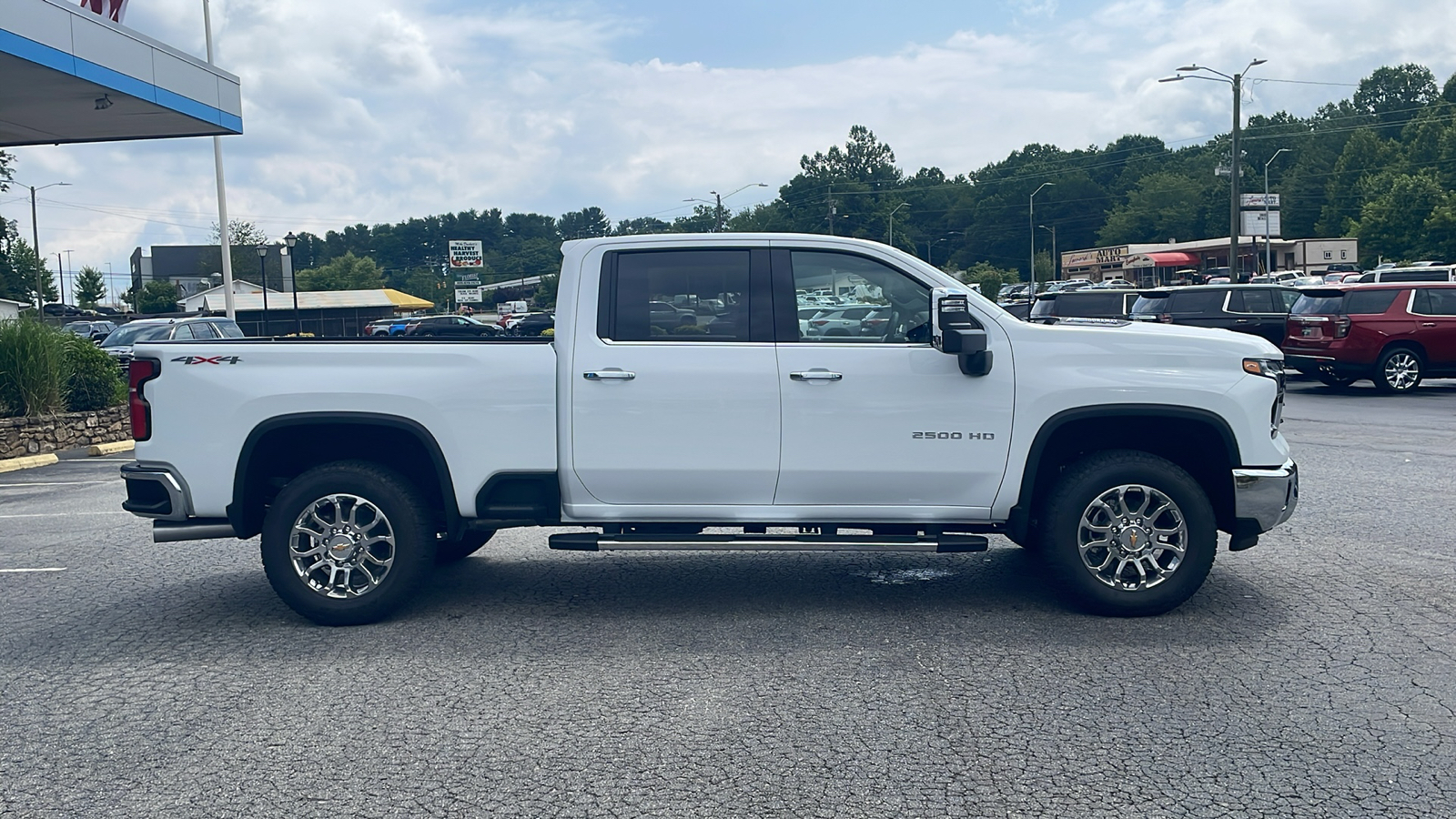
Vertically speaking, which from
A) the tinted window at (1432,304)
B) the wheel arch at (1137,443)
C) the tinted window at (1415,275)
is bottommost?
the wheel arch at (1137,443)

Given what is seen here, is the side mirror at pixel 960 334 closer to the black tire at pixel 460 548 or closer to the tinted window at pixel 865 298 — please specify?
the tinted window at pixel 865 298

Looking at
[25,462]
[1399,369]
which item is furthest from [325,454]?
[1399,369]

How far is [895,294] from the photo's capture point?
6.29 meters

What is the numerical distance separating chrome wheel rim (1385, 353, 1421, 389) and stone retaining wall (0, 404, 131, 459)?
59.6ft

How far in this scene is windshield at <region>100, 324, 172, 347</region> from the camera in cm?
2722

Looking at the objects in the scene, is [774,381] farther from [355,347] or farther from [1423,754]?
[1423,754]

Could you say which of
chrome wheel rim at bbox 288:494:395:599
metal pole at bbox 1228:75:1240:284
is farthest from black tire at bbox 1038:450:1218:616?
metal pole at bbox 1228:75:1240:284

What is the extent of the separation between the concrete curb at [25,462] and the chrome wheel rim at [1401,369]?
63.2 feet

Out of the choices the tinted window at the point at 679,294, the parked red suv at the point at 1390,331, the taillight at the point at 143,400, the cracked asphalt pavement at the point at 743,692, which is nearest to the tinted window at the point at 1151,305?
the parked red suv at the point at 1390,331

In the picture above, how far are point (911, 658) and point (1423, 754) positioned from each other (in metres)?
2.07

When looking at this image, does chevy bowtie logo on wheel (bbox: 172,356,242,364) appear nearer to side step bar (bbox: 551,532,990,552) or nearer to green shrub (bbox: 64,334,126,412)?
side step bar (bbox: 551,532,990,552)

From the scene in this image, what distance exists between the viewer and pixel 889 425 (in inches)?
241

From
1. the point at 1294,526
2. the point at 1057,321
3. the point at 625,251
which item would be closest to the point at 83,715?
the point at 625,251

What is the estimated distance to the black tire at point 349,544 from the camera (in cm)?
620
